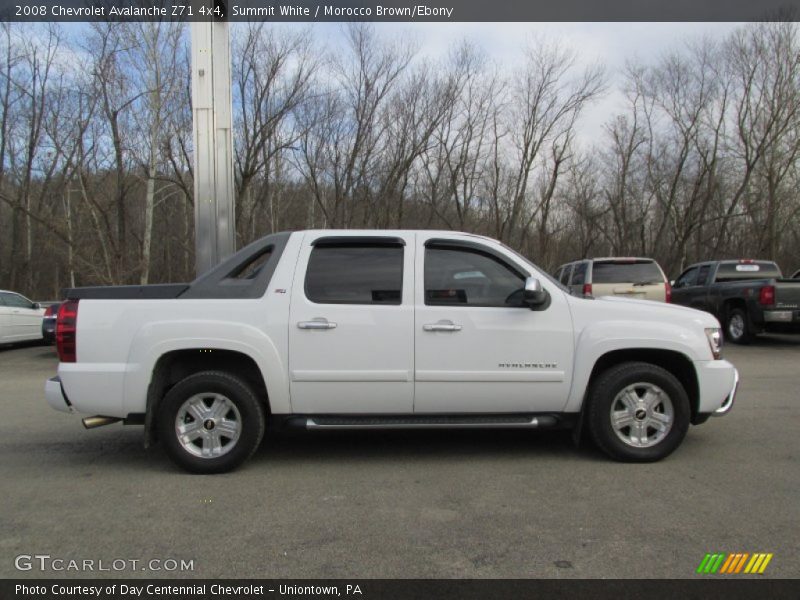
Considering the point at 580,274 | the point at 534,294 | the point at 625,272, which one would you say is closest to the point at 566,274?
the point at 580,274

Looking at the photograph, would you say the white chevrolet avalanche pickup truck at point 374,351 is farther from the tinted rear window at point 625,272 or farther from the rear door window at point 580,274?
the rear door window at point 580,274

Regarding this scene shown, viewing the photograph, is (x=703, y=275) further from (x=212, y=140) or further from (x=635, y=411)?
(x=212, y=140)

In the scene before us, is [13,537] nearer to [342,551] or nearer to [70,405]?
[70,405]

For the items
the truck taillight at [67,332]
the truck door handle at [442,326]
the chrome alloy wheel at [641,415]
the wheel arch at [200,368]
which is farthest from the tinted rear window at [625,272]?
the truck taillight at [67,332]

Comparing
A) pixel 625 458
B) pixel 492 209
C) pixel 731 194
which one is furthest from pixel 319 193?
pixel 625 458

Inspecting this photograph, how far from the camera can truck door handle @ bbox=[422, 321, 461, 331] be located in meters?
4.58

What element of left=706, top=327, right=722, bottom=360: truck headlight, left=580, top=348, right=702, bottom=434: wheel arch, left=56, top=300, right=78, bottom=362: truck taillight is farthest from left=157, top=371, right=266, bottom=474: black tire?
left=706, top=327, right=722, bottom=360: truck headlight

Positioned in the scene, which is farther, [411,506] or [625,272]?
[625,272]

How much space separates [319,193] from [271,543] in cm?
2684

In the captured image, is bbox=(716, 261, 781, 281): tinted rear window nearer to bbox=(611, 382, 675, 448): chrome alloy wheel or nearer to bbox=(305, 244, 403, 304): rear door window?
bbox=(611, 382, 675, 448): chrome alloy wheel

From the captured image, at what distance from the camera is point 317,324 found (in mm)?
4523

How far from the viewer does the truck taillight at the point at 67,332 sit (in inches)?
175
